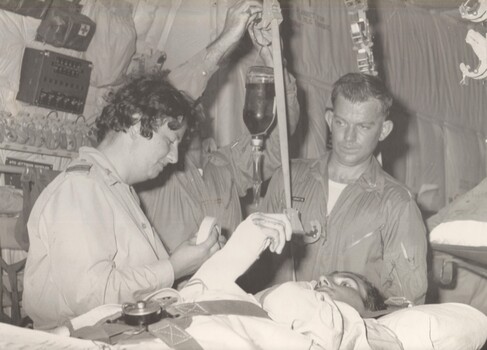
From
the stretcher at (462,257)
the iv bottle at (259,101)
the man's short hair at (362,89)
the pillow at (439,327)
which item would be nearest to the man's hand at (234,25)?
the iv bottle at (259,101)

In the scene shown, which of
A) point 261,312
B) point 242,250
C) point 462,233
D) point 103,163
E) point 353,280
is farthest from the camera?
point 353,280

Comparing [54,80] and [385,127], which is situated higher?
[54,80]

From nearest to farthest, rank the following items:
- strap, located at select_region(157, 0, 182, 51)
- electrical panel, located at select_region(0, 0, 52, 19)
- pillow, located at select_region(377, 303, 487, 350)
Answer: pillow, located at select_region(377, 303, 487, 350)
electrical panel, located at select_region(0, 0, 52, 19)
strap, located at select_region(157, 0, 182, 51)

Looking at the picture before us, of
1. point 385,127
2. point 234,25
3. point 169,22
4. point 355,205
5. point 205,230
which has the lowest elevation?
point 355,205

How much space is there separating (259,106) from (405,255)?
A: 3.03ft

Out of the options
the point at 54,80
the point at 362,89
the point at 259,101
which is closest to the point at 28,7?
the point at 54,80

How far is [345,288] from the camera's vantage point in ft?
7.82

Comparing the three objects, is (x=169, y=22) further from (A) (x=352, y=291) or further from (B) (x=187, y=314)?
(B) (x=187, y=314)

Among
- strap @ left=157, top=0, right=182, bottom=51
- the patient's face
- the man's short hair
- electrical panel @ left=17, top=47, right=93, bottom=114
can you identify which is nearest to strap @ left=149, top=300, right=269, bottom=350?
the patient's face

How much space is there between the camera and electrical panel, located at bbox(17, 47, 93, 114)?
11.1ft

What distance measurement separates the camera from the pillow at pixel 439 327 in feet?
6.54

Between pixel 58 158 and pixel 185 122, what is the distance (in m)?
1.46

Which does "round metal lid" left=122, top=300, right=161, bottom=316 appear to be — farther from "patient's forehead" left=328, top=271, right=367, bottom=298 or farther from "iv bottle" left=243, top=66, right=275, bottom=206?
"iv bottle" left=243, top=66, right=275, bottom=206

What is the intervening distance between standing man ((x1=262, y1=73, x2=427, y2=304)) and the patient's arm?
1106mm
